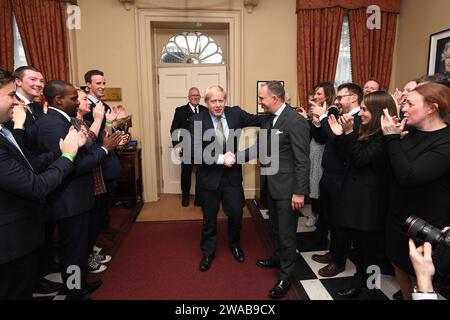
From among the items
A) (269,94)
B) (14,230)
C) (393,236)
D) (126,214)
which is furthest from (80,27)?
(393,236)

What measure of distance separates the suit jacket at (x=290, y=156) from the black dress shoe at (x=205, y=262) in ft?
2.97

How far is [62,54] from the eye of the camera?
409 centimetres

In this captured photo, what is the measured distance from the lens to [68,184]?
2.01 m

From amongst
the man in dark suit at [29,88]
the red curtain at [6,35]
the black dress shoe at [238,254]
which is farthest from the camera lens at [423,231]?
the red curtain at [6,35]

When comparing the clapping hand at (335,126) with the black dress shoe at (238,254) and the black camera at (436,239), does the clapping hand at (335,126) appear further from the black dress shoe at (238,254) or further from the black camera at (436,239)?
the black dress shoe at (238,254)

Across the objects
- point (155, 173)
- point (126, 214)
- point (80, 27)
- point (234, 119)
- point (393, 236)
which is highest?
point (80, 27)

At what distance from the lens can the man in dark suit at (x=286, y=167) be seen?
2254 millimetres

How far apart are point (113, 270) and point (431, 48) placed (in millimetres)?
4389

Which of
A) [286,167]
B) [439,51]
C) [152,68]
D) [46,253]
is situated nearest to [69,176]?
[46,253]

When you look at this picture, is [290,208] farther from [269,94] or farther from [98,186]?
[98,186]

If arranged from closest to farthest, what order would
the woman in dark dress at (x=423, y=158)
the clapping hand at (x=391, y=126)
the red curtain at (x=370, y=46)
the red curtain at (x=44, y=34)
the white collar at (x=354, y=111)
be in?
1. the woman in dark dress at (x=423, y=158)
2. the clapping hand at (x=391, y=126)
3. the white collar at (x=354, y=111)
4. the red curtain at (x=44, y=34)
5. the red curtain at (x=370, y=46)

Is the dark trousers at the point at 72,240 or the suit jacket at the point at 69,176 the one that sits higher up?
the suit jacket at the point at 69,176

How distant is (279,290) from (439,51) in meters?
3.48

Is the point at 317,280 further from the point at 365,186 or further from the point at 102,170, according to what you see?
the point at 102,170
